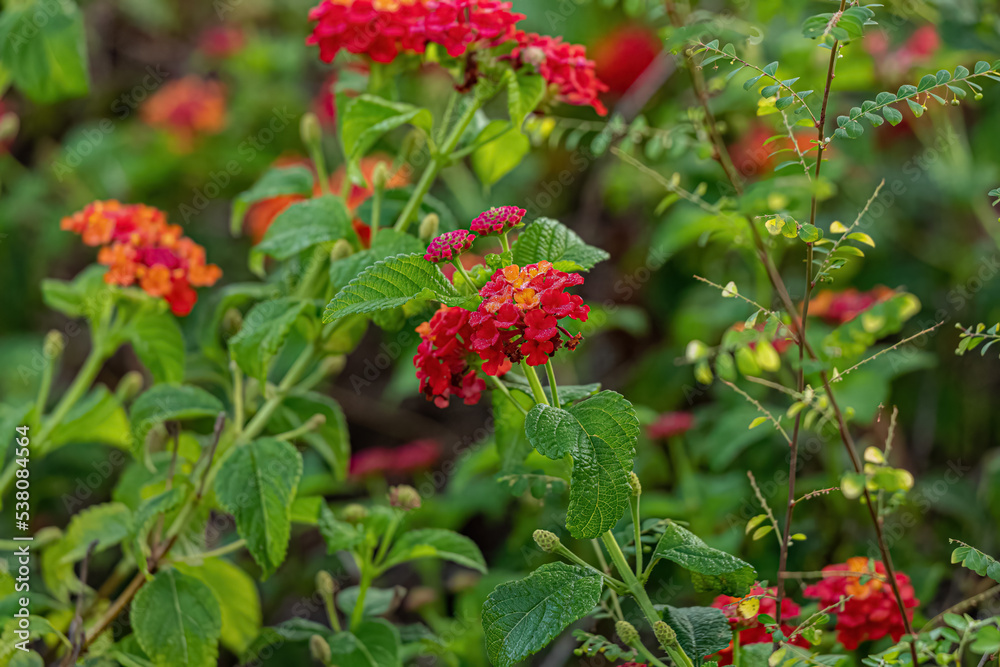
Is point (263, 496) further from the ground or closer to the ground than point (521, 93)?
closer to the ground

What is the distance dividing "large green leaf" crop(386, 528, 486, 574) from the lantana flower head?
0.42m

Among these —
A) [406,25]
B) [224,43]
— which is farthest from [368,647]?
[224,43]

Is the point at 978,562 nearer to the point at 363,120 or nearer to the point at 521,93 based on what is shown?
the point at 521,93

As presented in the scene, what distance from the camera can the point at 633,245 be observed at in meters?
2.15

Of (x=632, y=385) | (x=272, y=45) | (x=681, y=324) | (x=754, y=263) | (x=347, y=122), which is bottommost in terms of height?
(x=632, y=385)

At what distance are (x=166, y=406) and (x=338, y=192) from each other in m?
0.89

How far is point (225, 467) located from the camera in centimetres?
98

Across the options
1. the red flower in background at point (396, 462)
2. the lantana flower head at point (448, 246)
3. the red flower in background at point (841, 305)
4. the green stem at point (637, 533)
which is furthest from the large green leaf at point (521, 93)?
the red flower in background at point (396, 462)

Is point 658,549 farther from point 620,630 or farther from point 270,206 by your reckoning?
point 270,206

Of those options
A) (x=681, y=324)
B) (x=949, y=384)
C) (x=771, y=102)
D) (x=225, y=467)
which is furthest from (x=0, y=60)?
(x=949, y=384)

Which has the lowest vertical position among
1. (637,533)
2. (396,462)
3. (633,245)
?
(396,462)

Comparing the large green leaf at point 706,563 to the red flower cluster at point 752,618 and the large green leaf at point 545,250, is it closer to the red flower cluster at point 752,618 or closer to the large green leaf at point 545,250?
the red flower cluster at point 752,618

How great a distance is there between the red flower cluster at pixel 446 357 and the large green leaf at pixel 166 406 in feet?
1.25

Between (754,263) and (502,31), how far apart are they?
0.80 m
